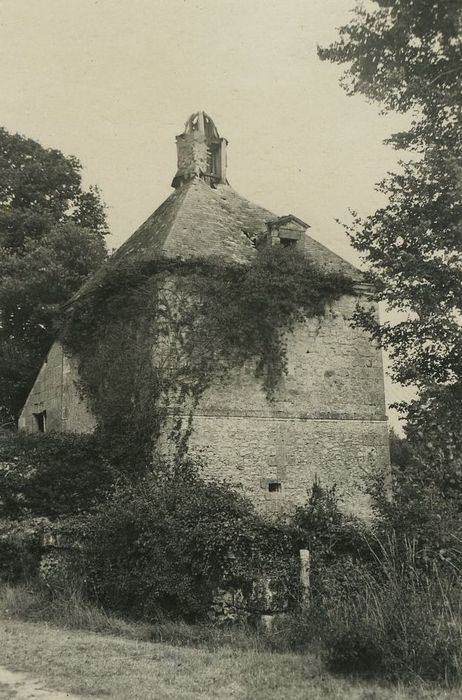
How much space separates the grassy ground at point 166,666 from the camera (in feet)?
21.7

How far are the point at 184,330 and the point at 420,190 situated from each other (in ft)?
22.2

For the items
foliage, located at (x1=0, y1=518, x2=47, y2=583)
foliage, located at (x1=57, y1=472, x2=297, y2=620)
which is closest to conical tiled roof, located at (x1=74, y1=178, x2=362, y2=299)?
foliage, located at (x1=0, y1=518, x2=47, y2=583)

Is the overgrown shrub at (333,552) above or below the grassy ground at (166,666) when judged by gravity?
above

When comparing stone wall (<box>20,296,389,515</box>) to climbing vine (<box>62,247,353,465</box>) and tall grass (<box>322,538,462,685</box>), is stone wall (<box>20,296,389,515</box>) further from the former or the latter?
tall grass (<box>322,538,462,685</box>)

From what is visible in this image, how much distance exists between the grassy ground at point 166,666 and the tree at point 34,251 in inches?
533

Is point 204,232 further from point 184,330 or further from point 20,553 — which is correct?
point 20,553

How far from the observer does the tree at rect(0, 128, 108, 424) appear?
23.4m

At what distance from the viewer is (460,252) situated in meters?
12.4

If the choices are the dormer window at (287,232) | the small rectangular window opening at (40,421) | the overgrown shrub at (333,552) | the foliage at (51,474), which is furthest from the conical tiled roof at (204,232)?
the overgrown shrub at (333,552)

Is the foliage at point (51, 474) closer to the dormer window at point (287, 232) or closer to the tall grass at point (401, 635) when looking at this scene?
the dormer window at point (287, 232)

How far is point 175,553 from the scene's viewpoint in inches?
413

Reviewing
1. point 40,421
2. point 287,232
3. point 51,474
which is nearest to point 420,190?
point 287,232

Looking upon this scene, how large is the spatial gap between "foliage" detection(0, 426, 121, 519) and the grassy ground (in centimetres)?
511

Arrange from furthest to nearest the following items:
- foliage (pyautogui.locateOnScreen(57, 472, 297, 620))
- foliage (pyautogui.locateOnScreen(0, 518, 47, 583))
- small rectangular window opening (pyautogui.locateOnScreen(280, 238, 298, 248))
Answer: small rectangular window opening (pyautogui.locateOnScreen(280, 238, 298, 248)) → foliage (pyautogui.locateOnScreen(0, 518, 47, 583)) → foliage (pyautogui.locateOnScreen(57, 472, 297, 620))
